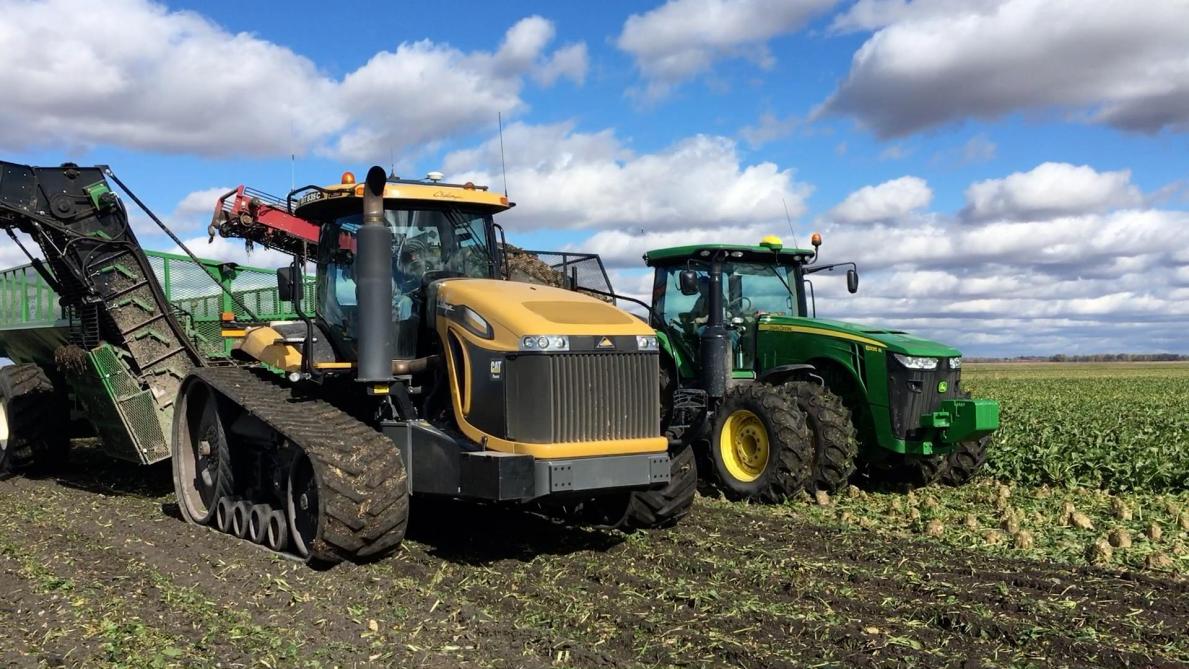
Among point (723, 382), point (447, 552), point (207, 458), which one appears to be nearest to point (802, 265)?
point (723, 382)

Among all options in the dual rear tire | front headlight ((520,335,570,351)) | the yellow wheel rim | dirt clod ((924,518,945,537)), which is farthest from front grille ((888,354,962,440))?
front headlight ((520,335,570,351))

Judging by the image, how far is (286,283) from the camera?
802cm

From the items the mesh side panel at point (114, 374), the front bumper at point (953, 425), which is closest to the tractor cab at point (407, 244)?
the mesh side panel at point (114, 374)

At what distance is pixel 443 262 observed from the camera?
26.5ft

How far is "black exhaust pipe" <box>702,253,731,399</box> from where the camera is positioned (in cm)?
1088

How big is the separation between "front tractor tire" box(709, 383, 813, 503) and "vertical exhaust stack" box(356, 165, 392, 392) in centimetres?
400

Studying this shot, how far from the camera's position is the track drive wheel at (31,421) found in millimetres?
11930

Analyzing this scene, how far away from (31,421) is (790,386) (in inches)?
344

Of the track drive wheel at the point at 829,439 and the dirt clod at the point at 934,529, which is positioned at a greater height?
the track drive wheel at the point at 829,439

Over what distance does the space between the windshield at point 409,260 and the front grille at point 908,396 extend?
4289mm

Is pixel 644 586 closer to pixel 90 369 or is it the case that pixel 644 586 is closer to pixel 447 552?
pixel 447 552

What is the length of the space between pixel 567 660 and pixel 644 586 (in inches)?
59.0

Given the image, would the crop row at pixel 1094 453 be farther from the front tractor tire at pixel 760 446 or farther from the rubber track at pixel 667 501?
the rubber track at pixel 667 501

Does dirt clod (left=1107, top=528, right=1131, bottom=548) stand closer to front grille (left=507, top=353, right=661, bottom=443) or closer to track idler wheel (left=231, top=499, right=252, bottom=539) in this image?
front grille (left=507, top=353, right=661, bottom=443)
